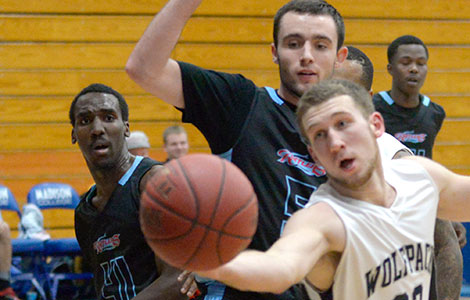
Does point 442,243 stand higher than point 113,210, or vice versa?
point 113,210

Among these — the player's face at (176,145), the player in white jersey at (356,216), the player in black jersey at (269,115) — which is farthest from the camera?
the player's face at (176,145)

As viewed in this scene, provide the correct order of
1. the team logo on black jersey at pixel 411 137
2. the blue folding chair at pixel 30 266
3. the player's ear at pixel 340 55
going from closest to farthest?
1. the player's ear at pixel 340 55
2. the team logo on black jersey at pixel 411 137
3. the blue folding chair at pixel 30 266

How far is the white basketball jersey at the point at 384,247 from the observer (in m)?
2.47

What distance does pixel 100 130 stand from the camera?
3943mm

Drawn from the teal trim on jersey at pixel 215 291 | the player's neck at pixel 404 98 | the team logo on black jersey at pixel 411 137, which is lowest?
the team logo on black jersey at pixel 411 137

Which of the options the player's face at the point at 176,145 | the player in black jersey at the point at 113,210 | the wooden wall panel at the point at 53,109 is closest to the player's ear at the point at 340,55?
the player in black jersey at the point at 113,210

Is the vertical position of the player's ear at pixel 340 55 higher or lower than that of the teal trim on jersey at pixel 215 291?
higher

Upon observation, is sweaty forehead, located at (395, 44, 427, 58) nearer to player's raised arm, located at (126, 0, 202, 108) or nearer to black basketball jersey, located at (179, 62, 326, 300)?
black basketball jersey, located at (179, 62, 326, 300)

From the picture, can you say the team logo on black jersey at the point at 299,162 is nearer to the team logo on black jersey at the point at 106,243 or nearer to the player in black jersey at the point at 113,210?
the player in black jersey at the point at 113,210

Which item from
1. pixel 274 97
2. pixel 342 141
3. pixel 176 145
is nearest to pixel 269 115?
pixel 274 97

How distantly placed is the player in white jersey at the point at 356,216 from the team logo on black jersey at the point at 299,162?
314 millimetres

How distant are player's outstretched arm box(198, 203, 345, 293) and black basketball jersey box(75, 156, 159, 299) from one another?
1.45 metres

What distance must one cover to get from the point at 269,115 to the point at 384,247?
0.81 metres

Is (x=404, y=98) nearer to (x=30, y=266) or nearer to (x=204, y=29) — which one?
(x=204, y=29)
